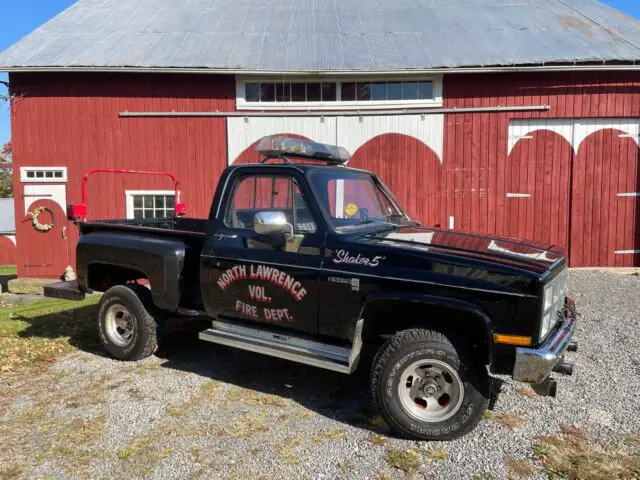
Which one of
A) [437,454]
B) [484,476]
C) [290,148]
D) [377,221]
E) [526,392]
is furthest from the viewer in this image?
[290,148]

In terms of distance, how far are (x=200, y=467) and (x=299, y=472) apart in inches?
Answer: 25.4

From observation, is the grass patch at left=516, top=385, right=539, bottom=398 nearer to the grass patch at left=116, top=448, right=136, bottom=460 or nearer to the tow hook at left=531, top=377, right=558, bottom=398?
the tow hook at left=531, top=377, right=558, bottom=398

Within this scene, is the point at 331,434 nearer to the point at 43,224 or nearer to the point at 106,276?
the point at 106,276

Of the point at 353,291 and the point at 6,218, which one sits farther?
the point at 6,218

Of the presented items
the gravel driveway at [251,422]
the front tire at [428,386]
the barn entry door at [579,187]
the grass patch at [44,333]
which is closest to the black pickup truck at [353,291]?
the front tire at [428,386]

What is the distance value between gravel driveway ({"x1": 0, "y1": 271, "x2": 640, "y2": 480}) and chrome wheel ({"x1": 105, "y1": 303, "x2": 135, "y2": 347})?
0.81 ft

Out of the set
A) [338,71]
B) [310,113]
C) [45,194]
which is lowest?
[45,194]

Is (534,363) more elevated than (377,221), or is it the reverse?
(377,221)

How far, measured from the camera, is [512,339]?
126 inches

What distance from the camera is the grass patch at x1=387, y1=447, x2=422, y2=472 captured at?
3141 millimetres

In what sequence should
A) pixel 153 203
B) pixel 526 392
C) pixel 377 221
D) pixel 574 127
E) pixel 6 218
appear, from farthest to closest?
pixel 6 218 < pixel 153 203 < pixel 574 127 < pixel 377 221 < pixel 526 392

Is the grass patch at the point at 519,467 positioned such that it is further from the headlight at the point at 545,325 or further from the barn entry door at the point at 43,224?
the barn entry door at the point at 43,224

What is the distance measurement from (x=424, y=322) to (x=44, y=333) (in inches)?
206

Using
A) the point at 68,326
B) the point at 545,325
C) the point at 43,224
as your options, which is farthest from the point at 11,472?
the point at 43,224
